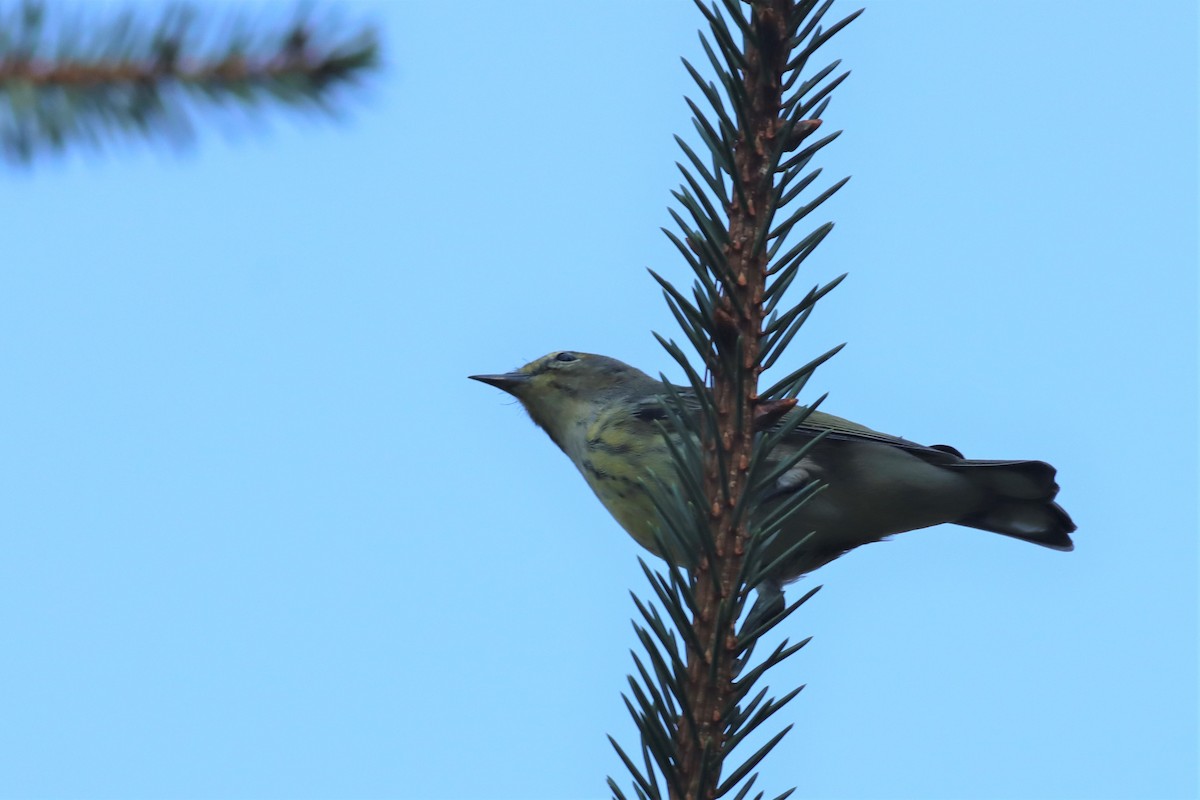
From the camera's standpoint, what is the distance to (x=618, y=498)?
585 centimetres

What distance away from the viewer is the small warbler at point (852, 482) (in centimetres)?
588

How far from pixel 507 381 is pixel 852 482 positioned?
7.25 ft

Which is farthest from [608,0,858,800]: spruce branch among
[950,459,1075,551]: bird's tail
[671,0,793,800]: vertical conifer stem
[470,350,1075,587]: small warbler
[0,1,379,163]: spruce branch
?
[950,459,1075,551]: bird's tail

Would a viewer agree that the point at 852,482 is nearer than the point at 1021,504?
Yes

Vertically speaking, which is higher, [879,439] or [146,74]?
[879,439]

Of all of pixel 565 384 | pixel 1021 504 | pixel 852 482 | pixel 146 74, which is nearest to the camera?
pixel 146 74

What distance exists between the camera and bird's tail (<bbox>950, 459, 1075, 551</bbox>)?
623 cm

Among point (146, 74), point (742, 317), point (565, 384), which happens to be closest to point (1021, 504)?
point (565, 384)

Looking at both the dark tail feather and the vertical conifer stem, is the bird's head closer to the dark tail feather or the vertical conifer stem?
the dark tail feather

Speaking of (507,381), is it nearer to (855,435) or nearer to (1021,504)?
(855,435)

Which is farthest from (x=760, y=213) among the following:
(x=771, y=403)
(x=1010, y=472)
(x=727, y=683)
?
(x=1010, y=472)

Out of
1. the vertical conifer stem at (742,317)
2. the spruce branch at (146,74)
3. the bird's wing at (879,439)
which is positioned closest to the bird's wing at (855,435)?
the bird's wing at (879,439)

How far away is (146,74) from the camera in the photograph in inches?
55.0

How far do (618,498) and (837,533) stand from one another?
1.07 meters
